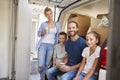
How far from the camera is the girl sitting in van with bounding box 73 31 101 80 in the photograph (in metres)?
2.09

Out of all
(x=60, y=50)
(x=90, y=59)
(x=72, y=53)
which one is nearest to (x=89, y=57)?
(x=90, y=59)

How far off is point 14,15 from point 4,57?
106cm

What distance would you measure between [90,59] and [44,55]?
1.17 m

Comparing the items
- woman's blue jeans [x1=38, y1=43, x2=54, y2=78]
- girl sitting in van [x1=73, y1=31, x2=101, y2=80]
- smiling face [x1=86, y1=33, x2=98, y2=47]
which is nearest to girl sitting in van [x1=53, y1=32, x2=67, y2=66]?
woman's blue jeans [x1=38, y1=43, x2=54, y2=78]

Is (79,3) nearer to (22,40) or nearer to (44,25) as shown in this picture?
(44,25)

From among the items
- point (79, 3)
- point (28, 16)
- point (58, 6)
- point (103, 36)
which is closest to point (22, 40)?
point (28, 16)

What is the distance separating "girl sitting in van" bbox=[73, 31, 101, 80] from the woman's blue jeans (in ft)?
3.11

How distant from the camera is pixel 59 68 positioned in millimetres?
2695

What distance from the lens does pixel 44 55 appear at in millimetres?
3102

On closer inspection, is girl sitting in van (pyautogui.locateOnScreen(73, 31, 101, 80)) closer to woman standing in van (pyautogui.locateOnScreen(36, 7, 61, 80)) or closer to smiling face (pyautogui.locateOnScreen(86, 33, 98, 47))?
smiling face (pyautogui.locateOnScreen(86, 33, 98, 47))

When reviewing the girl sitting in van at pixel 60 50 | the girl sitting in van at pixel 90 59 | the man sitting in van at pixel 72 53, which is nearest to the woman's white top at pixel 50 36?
the girl sitting in van at pixel 60 50

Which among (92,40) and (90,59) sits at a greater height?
(92,40)

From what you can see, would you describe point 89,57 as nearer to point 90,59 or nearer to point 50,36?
point 90,59

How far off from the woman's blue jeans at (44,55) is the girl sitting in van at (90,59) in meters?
0.95
